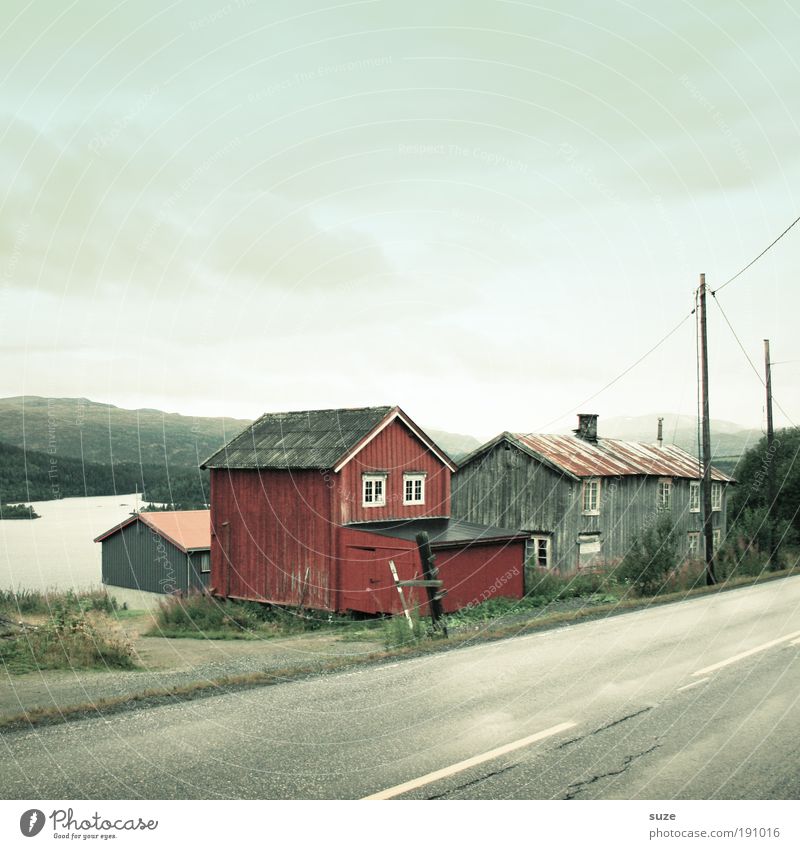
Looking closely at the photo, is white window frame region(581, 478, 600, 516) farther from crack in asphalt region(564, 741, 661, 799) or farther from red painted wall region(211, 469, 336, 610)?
crack in asphalt region(564, 741, 661, 799)

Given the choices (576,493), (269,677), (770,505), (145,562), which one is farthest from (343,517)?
(770,505)

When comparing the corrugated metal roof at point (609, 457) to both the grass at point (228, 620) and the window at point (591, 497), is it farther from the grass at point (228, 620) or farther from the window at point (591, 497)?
the grass at point (228, 620)

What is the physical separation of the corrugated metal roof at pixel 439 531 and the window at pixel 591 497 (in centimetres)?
670

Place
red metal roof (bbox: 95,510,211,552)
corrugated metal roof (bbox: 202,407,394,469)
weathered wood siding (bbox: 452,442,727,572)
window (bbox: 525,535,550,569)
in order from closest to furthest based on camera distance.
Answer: corrugated metal roof (bbox: 202,407,394,469), red metal roof (bbox: 95,510,211,552), window (bbox: 525,535,550,569), weathered wood siding (bbox: 452,442,727,572)

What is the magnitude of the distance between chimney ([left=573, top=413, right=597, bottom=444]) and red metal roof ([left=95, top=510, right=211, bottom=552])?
15.9m

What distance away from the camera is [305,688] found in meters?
9.52

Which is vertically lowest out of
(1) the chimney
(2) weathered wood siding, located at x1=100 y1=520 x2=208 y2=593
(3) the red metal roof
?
(2) weathered wood siding, located at x1=100 y1=520 x2=208 y2=593

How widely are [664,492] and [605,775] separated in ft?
93.5

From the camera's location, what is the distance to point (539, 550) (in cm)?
3034

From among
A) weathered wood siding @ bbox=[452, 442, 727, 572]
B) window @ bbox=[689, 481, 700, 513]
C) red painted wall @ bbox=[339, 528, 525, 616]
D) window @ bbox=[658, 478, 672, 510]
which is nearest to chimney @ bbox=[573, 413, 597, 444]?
weathered wood siding @ bbox=[452, 442, 727, 572]

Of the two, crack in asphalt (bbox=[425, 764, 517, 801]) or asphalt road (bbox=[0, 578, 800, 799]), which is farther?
asphalt road (bbox=[0, 578, 800, 799])

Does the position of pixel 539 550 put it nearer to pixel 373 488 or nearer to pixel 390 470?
pixel 390 470
